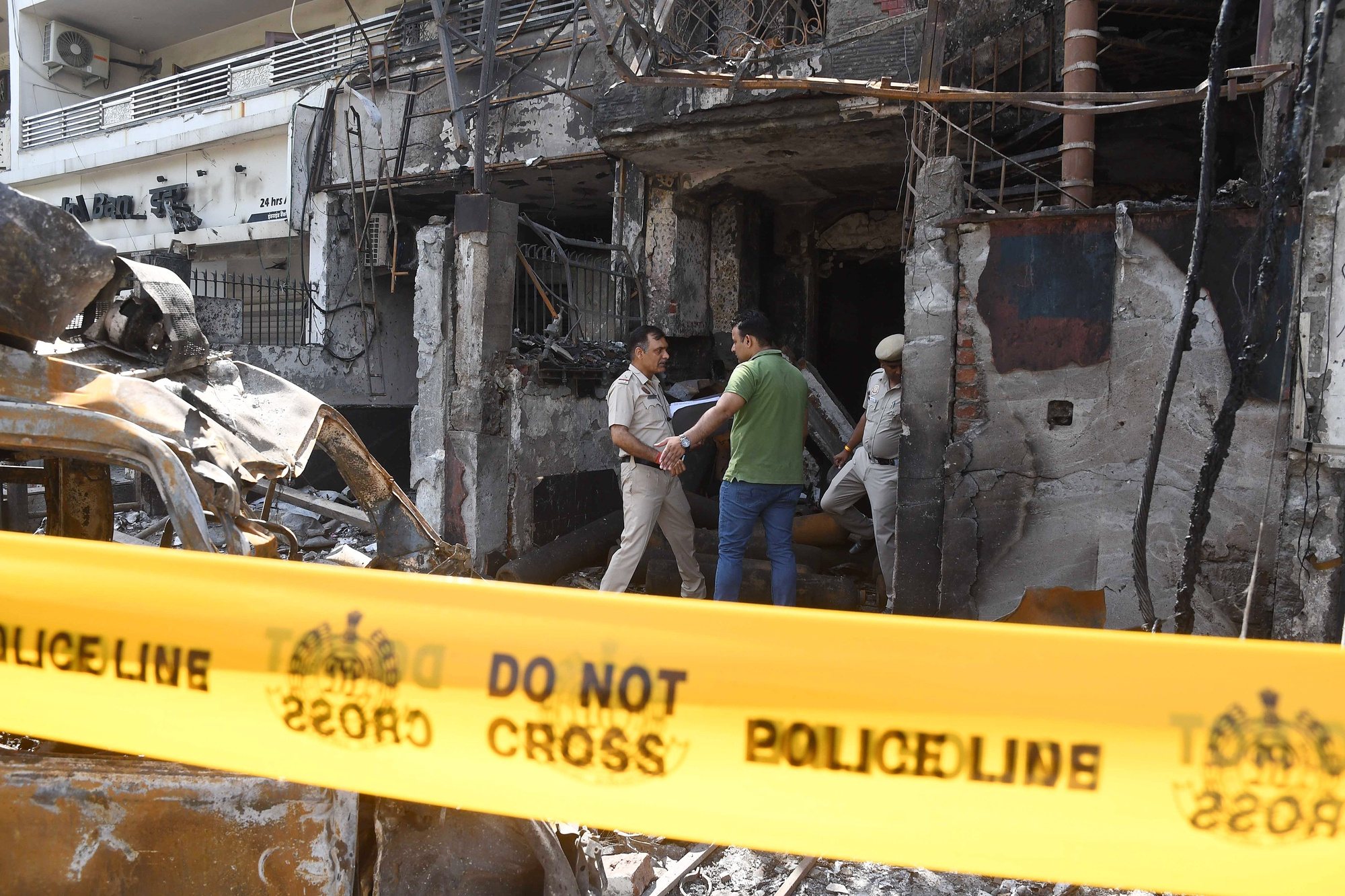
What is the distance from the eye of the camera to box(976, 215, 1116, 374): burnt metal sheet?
5488 millimetres

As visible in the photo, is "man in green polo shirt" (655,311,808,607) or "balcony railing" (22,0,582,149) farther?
"balcony railing" (22,0,582,149)

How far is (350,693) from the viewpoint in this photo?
2068 mm

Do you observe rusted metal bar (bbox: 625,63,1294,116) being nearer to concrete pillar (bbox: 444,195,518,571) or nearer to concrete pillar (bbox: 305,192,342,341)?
concrete pillar (bbox: 444,195,518,571)

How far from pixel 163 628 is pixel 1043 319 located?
494 centimetres

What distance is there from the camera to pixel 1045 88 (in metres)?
7.79

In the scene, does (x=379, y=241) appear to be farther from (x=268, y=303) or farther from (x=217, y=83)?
(x=217, y=83)

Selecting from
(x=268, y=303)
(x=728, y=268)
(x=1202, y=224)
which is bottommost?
(x=1202, y=224)

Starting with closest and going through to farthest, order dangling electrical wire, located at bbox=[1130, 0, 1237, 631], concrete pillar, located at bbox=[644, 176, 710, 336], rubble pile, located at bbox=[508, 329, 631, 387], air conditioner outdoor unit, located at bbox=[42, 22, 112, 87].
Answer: dangling electrical wire, located at bbox=[1130, 0, 1237, 631] < rubble pile, located at bbox=[508, 329, 631, 387] < concrete pillar, located at bbox=[644, 176, 710, 336] < air conditioner outdoor unit, located at bbox=[42, 22, 112, 87]

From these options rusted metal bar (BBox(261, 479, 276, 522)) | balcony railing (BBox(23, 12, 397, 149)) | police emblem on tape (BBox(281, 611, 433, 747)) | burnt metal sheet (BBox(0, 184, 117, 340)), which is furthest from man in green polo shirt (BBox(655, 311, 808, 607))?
balcony railing (BBox(23, 12, 397, 149))

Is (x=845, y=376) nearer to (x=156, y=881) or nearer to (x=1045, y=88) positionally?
(x=1045, y=88)

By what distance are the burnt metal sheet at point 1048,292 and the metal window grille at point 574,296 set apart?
3918 millimetres

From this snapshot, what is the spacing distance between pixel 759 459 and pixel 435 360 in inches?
133

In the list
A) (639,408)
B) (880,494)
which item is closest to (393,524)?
(639,408)

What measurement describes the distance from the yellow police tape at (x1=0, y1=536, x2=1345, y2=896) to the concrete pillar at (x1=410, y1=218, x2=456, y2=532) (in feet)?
→ 18.1
